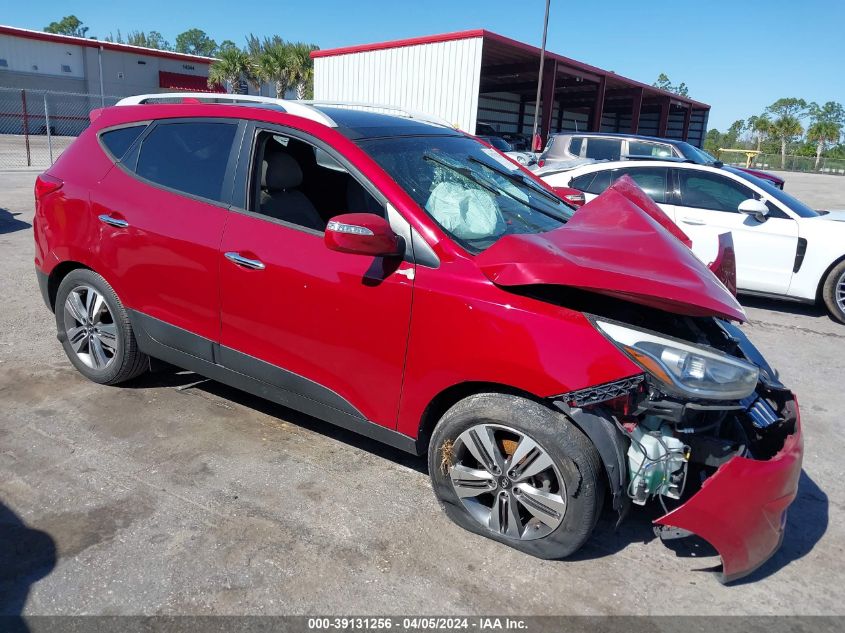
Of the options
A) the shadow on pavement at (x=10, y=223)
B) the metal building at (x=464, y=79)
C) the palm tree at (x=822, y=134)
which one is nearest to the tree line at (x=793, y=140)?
the palm tree at (x=822, y=134)

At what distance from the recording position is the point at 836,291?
6.86 meters

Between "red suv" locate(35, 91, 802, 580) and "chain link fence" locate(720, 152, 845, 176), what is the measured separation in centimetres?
5699

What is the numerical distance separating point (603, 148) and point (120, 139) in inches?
434

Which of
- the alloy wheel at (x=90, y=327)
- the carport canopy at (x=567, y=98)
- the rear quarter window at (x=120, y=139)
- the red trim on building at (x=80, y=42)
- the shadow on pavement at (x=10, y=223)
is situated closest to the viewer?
the rear quarter window at (x=120, y=139)

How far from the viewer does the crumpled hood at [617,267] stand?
8.04ft

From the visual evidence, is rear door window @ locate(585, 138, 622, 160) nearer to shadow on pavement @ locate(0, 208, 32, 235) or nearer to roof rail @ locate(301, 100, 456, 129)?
roof rail @ locate(301, 100, 456, 129)

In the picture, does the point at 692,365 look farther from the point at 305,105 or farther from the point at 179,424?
the point at 179,424

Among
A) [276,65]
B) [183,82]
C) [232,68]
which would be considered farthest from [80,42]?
[276,65]

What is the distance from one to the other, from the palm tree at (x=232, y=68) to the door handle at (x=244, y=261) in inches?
1639

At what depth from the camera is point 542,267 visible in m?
2.52

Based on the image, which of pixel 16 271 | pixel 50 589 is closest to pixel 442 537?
pixel 50 589

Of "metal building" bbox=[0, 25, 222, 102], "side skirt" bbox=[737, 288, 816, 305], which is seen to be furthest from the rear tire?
"metal building" bbox=[0, 25, 222, 102]

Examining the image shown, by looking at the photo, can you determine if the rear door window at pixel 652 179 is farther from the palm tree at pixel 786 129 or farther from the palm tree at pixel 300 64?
the palm tree at pixel 786 129

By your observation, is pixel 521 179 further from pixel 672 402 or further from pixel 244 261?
pixel 672 402
